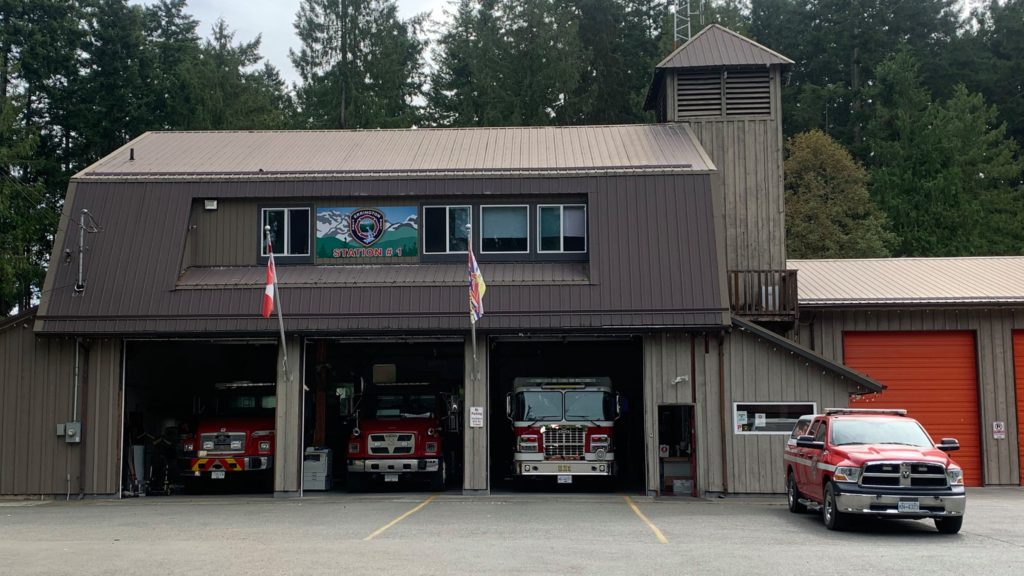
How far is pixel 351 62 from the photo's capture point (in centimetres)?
5303

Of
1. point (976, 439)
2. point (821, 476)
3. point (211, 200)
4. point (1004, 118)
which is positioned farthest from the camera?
point (1004, 118)

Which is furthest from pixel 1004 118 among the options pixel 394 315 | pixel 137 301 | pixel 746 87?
pixel 137 301

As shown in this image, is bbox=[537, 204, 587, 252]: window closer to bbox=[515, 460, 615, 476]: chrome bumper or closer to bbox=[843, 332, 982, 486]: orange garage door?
bbox=[515, 460, 615, 476]: chrome bumper

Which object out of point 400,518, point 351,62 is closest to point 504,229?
point 400,518

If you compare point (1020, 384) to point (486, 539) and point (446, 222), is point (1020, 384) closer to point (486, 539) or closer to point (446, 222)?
point (446, 222)

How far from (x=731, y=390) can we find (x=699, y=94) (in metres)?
8.81

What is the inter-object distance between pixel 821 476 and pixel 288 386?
476 inches

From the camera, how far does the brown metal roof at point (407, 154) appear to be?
85.5 ft

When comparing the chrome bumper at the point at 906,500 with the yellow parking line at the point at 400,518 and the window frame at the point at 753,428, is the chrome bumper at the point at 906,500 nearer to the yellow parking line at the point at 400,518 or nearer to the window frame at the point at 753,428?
the yellow parking line at the point at 400,518

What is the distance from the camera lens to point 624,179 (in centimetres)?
2556

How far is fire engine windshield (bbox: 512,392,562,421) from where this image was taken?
83.5 feet

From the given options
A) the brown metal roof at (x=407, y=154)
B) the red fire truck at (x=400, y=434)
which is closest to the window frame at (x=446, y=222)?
the brown metal roof at (x=407, y=154)

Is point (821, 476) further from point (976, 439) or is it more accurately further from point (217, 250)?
point (217, 250)

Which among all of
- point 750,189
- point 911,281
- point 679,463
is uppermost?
point 750,189
